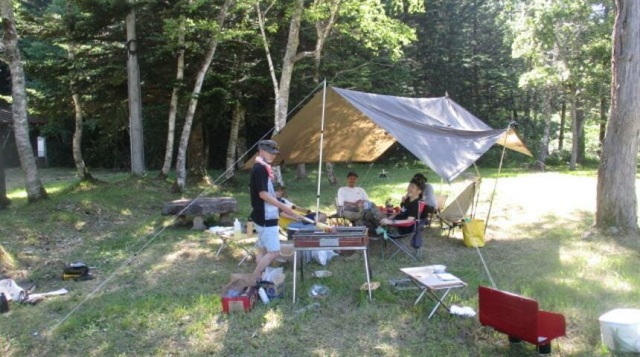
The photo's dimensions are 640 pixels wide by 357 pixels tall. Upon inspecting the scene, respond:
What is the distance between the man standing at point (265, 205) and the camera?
4504 mm

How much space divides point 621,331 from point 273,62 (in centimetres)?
1101

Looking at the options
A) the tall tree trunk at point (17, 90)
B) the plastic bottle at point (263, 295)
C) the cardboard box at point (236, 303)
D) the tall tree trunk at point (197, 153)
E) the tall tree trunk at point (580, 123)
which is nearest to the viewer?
the cardboard box at point (236, 303)

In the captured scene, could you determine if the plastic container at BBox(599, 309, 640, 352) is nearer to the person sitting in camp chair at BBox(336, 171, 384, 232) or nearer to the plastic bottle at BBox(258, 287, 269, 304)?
the plastic bottle at BBox(258, 287, 269, 304)

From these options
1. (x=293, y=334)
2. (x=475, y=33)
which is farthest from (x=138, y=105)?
(x=475, y=33)

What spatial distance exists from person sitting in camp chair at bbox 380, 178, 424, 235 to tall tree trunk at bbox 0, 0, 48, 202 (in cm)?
576

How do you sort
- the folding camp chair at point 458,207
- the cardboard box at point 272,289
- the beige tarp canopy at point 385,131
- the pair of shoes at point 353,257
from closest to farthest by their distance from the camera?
the cardboard box at point 272,289, the beige tarp canopy at point 385,131, the pair of shoes at point 353,257, the folding camp chair at point 458,207

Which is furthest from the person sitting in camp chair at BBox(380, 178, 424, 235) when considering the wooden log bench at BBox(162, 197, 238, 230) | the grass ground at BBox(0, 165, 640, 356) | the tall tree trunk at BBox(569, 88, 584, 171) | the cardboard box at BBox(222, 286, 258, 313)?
the tall tree trunk at BBox(569, 88, 584, 171)

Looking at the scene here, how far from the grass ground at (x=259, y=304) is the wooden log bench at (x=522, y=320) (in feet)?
0.66

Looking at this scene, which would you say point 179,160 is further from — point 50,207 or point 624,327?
point 624,327

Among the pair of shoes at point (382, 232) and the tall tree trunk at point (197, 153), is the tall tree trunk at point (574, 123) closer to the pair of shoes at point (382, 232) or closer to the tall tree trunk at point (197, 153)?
the tall tree trunk at point (197, 153)

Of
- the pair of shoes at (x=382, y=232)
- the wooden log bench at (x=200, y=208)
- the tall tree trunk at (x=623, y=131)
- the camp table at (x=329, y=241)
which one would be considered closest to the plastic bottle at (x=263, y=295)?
the camp table at (x=329, y=241)

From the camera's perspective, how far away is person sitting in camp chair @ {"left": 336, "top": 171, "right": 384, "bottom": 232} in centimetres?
639

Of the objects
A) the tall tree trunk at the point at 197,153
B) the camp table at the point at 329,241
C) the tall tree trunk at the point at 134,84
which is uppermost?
the tall tree trunk at the point at 134,84

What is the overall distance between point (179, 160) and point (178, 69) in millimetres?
1936
